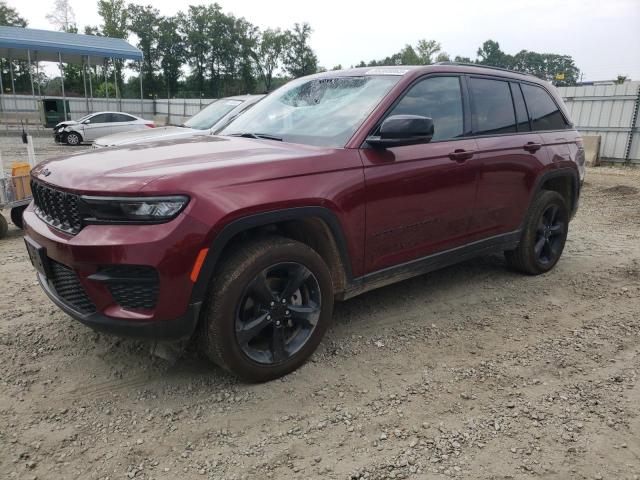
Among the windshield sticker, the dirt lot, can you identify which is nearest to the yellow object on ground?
the dirt lot

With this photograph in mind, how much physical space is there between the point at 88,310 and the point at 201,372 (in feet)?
2.57

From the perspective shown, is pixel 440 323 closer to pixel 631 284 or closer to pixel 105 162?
pixel 631 284

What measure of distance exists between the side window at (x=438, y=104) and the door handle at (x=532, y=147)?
831 millimetres

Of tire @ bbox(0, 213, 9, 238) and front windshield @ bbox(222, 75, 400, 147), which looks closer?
front windshield @ bbox(222, 75, 400, 147)

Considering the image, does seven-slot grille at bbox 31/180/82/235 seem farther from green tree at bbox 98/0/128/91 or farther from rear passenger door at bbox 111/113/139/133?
green tree at bbox 98/0/128/91

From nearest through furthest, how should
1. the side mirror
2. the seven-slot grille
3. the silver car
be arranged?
the seven-slot grille → the side mirror → the silver car

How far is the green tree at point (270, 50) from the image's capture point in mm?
75688

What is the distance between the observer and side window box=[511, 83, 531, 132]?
4.35 meters

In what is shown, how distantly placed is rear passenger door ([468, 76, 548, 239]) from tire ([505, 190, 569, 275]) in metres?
0.21

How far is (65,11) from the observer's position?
66750mm

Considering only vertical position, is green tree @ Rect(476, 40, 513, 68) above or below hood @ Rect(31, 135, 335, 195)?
above

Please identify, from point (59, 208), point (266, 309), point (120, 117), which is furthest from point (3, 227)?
point (120, 117)

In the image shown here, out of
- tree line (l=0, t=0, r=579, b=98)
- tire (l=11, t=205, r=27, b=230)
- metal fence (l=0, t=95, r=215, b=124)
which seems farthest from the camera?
tree line (l=0, t=0, r=579, b=98)

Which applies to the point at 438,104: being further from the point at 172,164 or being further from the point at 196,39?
the point at 196,39
